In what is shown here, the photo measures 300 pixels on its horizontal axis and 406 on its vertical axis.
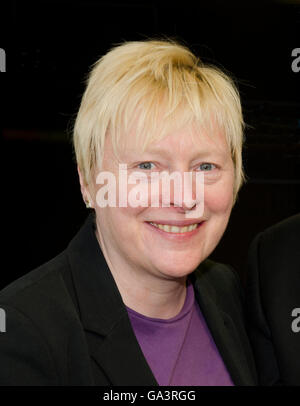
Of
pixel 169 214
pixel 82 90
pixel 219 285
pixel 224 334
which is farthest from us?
pixel 82 90

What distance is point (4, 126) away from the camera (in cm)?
349

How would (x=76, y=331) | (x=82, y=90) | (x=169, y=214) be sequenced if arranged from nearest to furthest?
(x=76, y=331) < (x=169, y=214) < (x=82, y=90)

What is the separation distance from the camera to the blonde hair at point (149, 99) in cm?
124

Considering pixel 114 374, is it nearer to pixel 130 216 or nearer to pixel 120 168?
pixel 130 216

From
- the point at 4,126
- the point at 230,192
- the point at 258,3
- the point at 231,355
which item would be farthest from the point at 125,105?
the point at 4,126

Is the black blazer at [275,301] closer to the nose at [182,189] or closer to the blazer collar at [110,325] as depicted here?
the blazer collar at [110,325]

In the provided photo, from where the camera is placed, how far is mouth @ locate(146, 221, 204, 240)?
1.31m

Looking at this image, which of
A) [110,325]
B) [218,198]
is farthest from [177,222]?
[110,325]

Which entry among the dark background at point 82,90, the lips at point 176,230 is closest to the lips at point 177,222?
the lips at point 176,230

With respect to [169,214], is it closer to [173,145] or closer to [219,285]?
[173,145]

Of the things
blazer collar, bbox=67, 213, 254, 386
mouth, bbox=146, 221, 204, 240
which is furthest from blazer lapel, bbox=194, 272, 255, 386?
mouth, bbox=146, 221, 204, 240

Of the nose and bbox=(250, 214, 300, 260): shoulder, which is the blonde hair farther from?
bbox=(250, 214, 300, 260): shoulder

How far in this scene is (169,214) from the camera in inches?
50.8

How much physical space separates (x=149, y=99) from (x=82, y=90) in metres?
2.14
